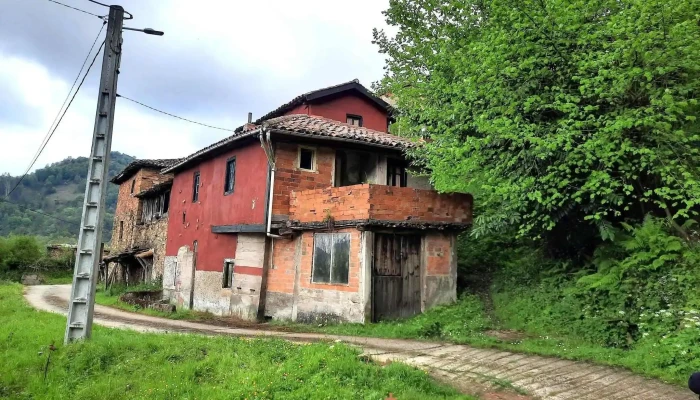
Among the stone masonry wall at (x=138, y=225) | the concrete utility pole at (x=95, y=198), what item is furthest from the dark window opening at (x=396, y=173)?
the stone masonry wall at (x=138, y=225)

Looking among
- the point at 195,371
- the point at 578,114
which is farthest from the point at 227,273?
the point at 578,114

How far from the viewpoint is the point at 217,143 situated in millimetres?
15445

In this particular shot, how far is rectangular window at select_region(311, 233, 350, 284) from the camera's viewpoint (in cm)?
1141

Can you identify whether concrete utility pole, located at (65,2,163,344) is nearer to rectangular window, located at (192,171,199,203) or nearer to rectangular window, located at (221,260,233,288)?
rectangular window, located at (221,260,233,288)

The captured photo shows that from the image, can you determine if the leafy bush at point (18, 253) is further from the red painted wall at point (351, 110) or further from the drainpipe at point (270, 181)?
the drainpipe at point (270, 181)

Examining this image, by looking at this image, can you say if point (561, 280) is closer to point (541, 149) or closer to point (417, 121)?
point (541, 149)

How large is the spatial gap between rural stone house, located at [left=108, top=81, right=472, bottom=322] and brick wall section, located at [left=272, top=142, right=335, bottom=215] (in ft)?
0.10

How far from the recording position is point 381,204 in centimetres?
1113

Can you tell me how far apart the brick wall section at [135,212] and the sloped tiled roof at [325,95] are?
8.36 m

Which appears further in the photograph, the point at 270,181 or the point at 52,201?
the point at 52,201

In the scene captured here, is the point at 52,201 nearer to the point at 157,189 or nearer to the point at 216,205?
the point at 157,189

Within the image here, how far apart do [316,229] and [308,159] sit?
2592mm

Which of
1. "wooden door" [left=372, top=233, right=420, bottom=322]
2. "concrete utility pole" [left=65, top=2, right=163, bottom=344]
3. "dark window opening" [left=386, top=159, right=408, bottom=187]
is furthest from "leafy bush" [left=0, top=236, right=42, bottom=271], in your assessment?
"wooden door" [left=372, top=233, right=420, bottom=322]

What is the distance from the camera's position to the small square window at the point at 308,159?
44.5ft
